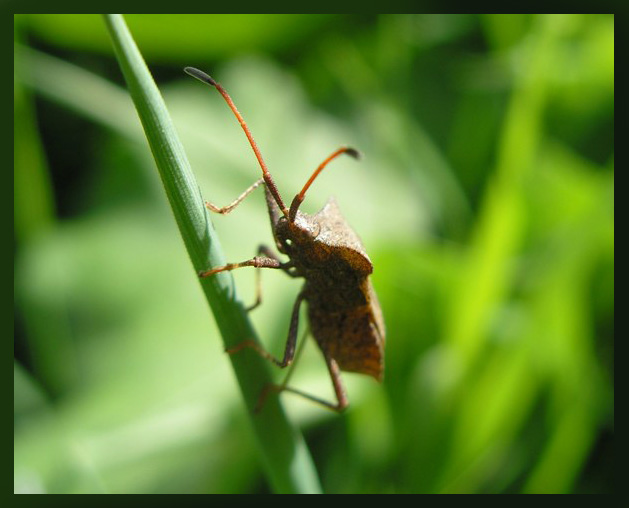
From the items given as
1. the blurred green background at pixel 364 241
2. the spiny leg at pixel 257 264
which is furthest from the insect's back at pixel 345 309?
the blurred green background at pixel 364 241

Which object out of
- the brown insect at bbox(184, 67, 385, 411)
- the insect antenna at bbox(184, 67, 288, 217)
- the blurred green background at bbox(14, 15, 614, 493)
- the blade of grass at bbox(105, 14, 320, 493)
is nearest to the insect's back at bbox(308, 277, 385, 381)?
the brown insect at bbox(184, 67, 385, 411)

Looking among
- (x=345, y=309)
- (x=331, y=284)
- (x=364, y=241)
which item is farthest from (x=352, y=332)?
(x=364, y=241)

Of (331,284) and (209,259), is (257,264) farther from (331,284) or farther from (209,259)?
(209,259)

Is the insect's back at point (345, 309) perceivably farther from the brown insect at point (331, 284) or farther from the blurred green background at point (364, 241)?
the blurred green background at point (364, 241)

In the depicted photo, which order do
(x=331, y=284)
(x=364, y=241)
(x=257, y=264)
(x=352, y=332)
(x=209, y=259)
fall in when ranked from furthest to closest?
(x=364, y=241) → (x=352, y=332) → (x=331, y=284) → (x=257, y=264) → (x=209, y=259)

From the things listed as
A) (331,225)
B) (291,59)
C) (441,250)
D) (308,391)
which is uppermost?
(291,59)

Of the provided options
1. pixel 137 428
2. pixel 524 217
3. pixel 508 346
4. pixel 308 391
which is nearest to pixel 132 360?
pixel 137 428

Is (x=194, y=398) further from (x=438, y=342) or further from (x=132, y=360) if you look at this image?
(x=438, y=342)
